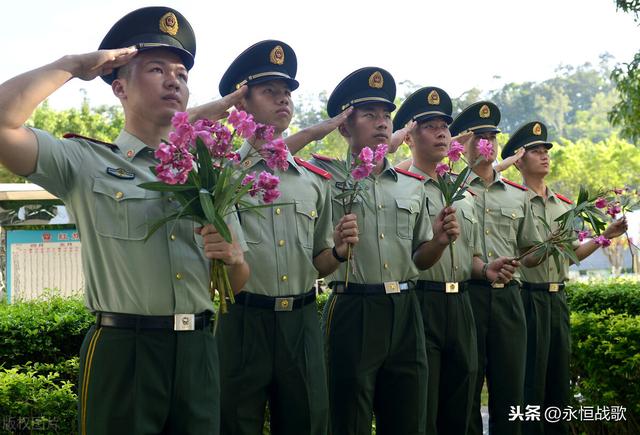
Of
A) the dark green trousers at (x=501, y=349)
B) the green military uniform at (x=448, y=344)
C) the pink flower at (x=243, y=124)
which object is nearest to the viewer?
the pink flower at (x=243, y=124)

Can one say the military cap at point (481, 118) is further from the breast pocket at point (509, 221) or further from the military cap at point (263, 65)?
the military cap at point (263, 65)

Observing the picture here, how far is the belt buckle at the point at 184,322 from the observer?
2930 millimetres

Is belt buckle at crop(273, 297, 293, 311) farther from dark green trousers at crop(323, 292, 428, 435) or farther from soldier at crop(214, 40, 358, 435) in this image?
dark green trousers at crop(323, 292, 428, 435)

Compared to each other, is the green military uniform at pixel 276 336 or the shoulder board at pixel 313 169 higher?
the shoulder board at pixel 313 169

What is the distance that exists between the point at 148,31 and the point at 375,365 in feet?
7.14

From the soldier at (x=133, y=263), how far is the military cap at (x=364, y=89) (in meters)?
→ 1.76

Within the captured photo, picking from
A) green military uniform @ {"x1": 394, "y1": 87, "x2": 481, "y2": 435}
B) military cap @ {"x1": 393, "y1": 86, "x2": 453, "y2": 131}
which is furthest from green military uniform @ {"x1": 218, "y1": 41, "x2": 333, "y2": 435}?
military cap @ {"x1": 393, "y1": 86, "x2": 453, "y2": 131}

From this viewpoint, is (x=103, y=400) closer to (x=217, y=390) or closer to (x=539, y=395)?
(x=217, y=390)

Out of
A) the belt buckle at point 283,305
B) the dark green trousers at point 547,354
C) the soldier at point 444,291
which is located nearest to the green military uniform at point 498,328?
the soldier at point 444,291

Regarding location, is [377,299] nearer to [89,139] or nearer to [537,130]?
[89,139]

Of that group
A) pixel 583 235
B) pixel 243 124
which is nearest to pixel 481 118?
pixel 583 235

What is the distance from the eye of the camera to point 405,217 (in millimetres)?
4680

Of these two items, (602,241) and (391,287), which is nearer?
(391,287)

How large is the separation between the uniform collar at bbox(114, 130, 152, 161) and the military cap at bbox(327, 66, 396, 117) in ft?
6.11
